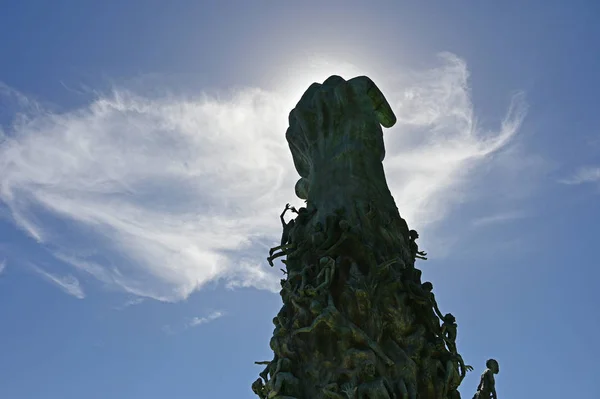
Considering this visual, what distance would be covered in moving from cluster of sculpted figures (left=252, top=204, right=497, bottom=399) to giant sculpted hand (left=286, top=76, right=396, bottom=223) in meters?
0.80

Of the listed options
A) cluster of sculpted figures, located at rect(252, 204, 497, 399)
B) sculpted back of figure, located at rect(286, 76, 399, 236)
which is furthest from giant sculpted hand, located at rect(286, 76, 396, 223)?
cluster of sculpted figures, located at rect(252, 204, 497, 399)

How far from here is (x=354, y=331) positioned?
8.93m

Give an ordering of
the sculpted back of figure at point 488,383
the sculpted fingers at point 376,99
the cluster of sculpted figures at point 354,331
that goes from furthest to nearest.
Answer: the sculpted fingers at point 376,99 → the sculpted back of figure at point 488,383 → the cluster of sculpted figures at point 354,331

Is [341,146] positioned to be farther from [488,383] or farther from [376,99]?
[488,383]

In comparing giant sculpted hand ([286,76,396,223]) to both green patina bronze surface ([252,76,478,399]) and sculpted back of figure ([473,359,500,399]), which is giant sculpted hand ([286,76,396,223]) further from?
sculpted back of figure ([473,359,500,399])

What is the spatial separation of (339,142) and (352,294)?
294 centimetres

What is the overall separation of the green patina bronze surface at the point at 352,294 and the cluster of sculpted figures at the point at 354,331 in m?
0.01

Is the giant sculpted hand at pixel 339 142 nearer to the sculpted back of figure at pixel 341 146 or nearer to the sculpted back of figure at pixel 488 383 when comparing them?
the sculpted back of figure at pixel 341 146

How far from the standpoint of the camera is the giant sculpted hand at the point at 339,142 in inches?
Result: 424

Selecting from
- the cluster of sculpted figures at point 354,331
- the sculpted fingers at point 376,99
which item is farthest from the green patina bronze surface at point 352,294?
the sculpted fingers at point 376,99

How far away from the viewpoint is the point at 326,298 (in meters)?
9.25

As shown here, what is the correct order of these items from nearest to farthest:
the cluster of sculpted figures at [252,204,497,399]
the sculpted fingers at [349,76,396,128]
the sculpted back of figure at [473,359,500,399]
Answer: the cluster of sculpted figures at [252,204,497,399], the sculpted back of figure at [473,359,500,399], the sculpted fingers at [349,76,396,128]

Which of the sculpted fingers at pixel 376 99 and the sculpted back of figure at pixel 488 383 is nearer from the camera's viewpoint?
the sculpted back of figure at pixel 488 383

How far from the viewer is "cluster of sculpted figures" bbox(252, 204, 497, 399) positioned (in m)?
8.76
